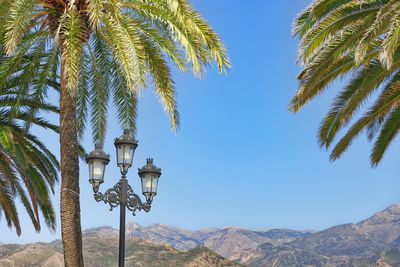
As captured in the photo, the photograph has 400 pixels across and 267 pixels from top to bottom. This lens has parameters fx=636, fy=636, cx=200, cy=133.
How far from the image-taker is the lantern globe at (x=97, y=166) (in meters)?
10.2

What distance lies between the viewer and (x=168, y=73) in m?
12.0

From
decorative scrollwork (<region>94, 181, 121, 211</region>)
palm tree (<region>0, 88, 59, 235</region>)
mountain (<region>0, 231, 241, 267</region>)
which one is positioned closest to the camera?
decorative scrollwork (<region>94, 181, 121, 211</region>)

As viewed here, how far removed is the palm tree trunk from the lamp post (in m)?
0.63

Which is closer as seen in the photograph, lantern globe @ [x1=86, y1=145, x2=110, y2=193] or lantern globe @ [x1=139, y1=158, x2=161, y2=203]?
lantern globe @ [x1=86, y1=145, x2=110, y2=193]

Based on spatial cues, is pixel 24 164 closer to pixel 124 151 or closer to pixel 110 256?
pixel 124 151

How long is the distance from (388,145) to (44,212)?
33.5 feet

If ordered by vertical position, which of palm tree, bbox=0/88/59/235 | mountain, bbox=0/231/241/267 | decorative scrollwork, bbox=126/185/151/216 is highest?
mountain, bbox=0/231/241/267

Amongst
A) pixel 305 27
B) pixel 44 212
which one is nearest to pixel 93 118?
pixel 305 27

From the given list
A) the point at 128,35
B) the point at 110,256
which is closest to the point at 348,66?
the point at 128,35

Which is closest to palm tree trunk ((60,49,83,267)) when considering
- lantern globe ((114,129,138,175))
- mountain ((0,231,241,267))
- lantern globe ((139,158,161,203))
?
lantern globe ((114,129,138,175))

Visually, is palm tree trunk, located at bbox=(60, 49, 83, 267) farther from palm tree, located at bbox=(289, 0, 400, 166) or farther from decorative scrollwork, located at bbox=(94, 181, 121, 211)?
palm tree, located at bbox=(289, 0, 400, 166)

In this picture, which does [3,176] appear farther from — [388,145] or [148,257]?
[148,257]

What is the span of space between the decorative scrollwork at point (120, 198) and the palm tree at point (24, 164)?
4563 mm

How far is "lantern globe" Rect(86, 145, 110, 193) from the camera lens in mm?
10164
